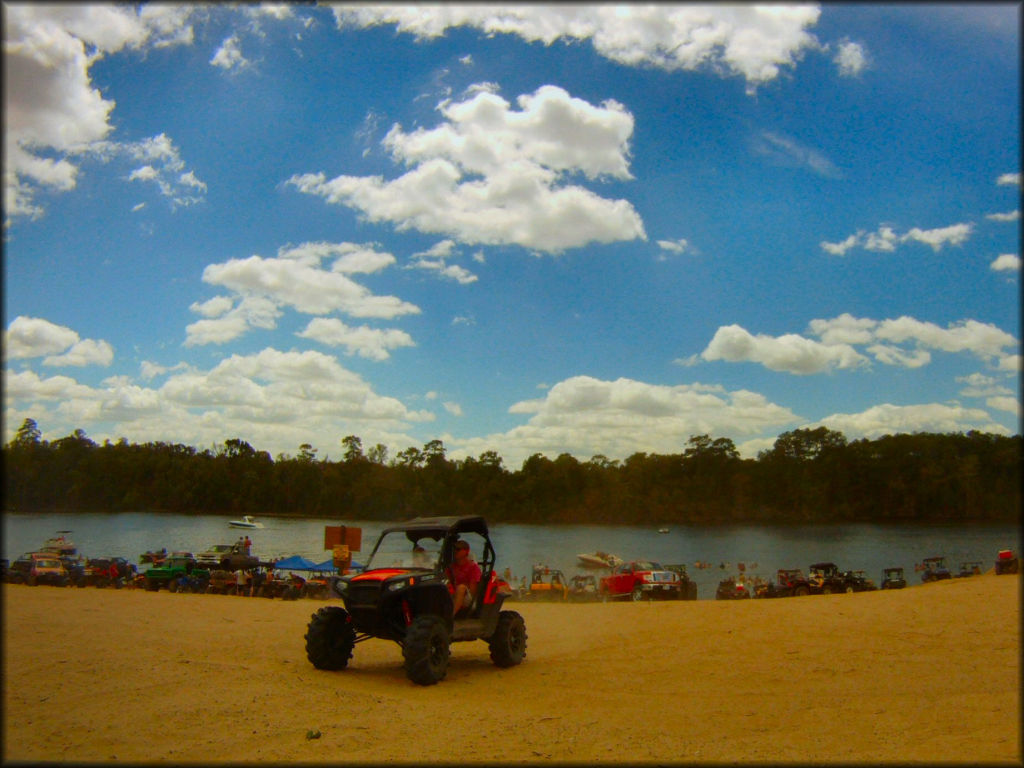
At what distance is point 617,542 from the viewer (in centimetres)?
9606

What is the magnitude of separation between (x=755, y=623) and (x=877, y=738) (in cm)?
796

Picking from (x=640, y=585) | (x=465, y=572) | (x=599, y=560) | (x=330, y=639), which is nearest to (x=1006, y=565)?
(x=640, y=585)

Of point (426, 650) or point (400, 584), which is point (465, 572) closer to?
point (400, 584)

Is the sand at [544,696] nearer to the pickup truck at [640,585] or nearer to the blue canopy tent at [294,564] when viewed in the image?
the pickup truck at [640,585]

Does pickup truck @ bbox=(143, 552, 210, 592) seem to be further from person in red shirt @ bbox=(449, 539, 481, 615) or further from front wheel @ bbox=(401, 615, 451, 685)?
front wheel @ bbox=(401, 615, 451, 685)

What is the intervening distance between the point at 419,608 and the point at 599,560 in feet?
173

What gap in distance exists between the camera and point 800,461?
74.7 metres

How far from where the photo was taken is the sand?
19.2 ft

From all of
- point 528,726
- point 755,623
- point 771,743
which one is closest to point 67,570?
point 755,623

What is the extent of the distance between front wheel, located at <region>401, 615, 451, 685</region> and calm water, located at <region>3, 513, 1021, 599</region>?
126 feet

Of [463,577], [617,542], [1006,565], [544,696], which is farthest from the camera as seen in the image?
[617,542]

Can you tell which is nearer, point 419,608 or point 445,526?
point 419,608

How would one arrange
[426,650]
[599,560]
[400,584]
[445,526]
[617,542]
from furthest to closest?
[617,542], [599,560], [445,526], [400,584], [426,650]

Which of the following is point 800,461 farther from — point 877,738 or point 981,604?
point 877,738
